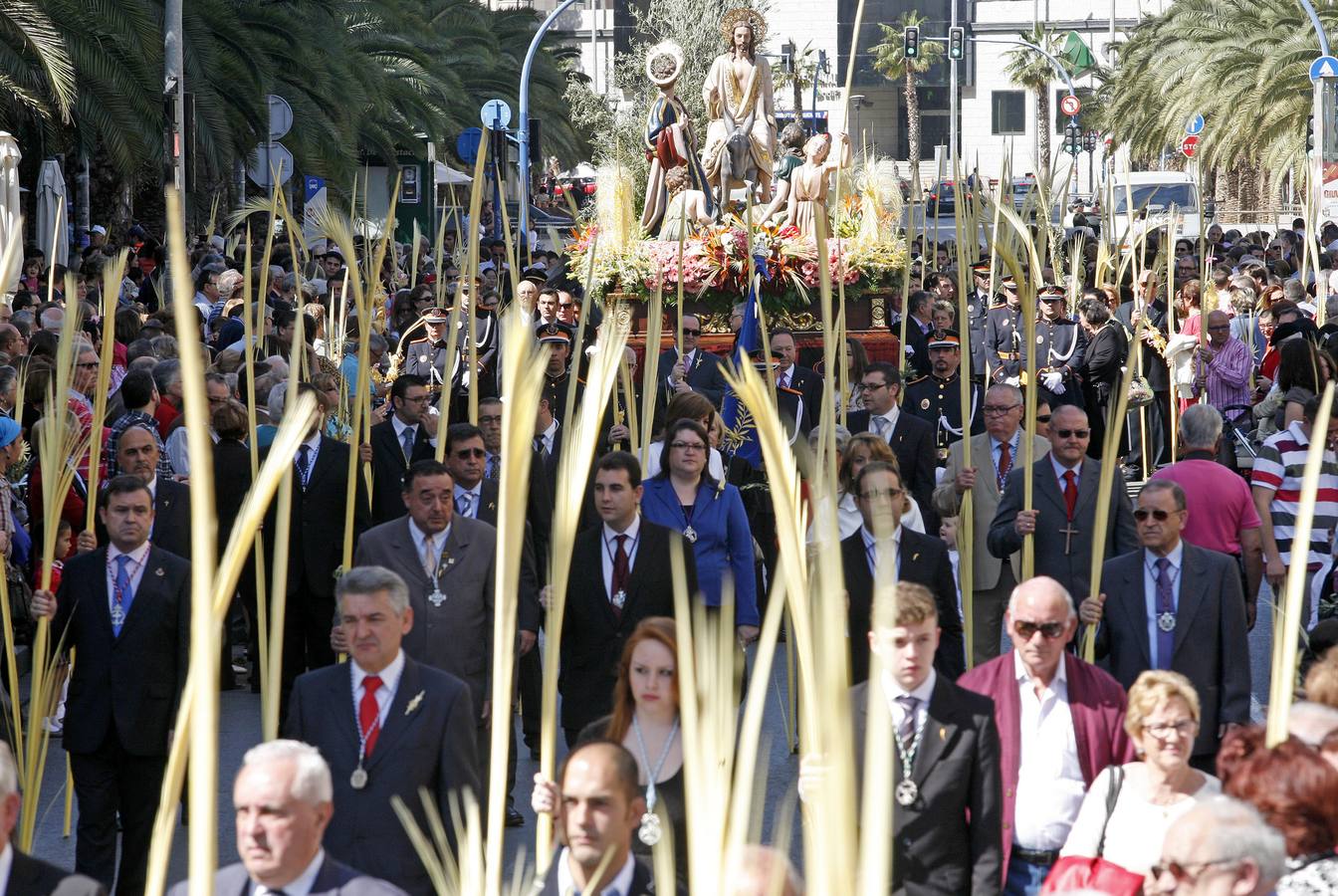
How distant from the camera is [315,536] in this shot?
859 cm

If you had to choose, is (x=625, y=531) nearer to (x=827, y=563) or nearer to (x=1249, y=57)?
(x=827, y=563)

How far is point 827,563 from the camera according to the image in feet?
7.86

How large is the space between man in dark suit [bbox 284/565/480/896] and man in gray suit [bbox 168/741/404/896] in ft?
3.64

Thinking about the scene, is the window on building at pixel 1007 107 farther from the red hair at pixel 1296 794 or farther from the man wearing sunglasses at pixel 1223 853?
the man wearing sunglasses at pixel 1223 853

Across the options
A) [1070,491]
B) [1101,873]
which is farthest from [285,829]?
[1070,491]

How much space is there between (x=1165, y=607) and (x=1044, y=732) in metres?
1.40

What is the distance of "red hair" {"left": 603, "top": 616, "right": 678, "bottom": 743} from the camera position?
4797 mm

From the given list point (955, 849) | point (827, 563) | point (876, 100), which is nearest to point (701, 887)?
point (827, 563)

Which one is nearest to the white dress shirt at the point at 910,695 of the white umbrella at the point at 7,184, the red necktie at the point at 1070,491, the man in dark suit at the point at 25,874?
the man in dark suit at the point at 25,874

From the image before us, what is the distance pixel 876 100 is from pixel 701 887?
9218 centimetres

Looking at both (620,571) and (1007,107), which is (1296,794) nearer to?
(620,571)

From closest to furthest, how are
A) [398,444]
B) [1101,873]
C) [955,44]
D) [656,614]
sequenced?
1. [1101,873]
2. [656,614]
3. [398,444]
4. [955,44]

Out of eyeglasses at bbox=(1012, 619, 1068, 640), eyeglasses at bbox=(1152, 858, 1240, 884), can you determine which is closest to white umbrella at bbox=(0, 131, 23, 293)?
eyeglasses at bbox=(1012, 619, 1068, 640)

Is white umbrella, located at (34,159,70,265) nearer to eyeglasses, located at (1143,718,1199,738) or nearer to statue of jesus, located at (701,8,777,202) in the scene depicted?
statue of jesus, located at (701,8,777,202)
